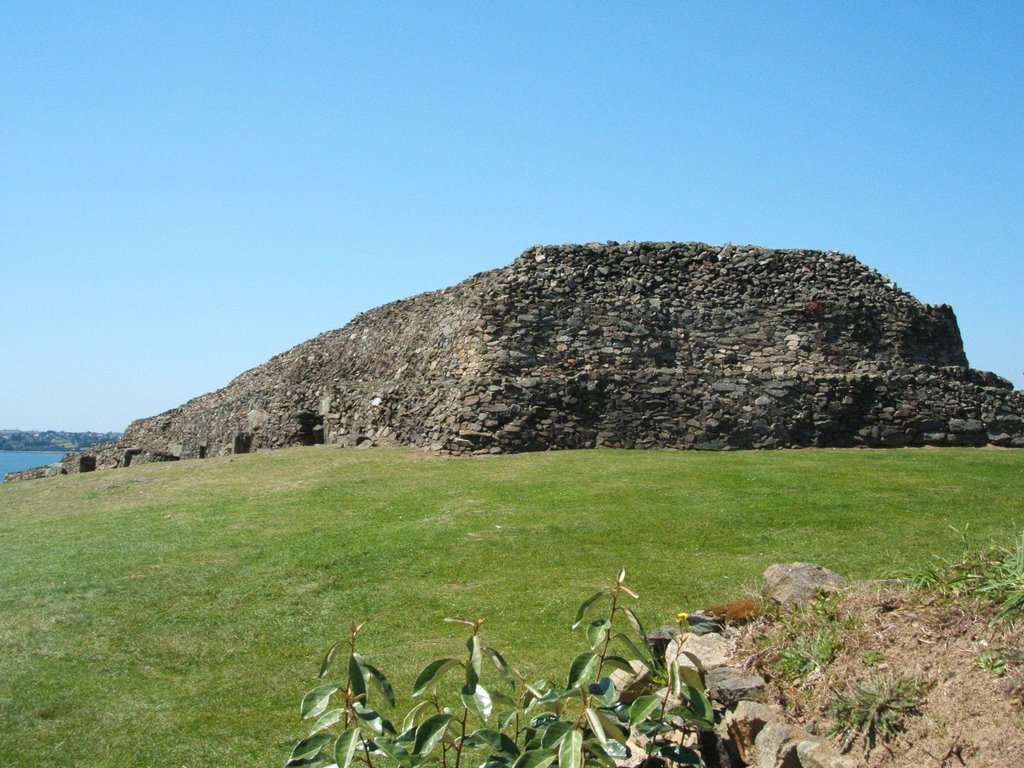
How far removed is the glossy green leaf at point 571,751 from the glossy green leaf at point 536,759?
3.5 inches

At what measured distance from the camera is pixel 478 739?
4453 mm

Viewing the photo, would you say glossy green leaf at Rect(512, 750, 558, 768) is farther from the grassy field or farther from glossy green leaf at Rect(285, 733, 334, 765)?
the grassy field

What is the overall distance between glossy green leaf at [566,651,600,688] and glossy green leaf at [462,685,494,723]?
0.45 meters

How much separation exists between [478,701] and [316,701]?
0.82 m

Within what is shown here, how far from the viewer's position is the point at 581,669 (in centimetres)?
473

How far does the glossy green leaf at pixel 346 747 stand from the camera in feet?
13.6

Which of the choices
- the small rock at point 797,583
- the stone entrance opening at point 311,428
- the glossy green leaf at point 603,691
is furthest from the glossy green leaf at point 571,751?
the stone entrance opening at point 311,428

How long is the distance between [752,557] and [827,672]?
5.94 m

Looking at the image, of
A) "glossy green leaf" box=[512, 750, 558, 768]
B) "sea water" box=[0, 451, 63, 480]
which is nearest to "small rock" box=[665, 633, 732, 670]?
"glossy green leaf" box=[512, 750, 558, 768]

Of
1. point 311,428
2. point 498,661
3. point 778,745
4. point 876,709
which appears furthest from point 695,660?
point 311,428

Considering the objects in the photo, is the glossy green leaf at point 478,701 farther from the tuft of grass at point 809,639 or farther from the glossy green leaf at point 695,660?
the tuft of grass at point 809,639

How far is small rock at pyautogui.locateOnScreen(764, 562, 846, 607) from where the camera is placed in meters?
6.84

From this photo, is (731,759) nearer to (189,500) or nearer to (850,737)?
(850,737)

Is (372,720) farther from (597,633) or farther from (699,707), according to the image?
(699,707)
